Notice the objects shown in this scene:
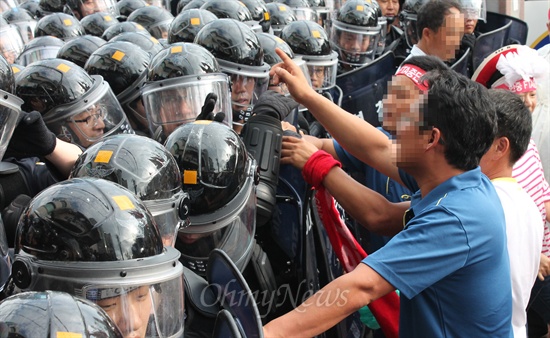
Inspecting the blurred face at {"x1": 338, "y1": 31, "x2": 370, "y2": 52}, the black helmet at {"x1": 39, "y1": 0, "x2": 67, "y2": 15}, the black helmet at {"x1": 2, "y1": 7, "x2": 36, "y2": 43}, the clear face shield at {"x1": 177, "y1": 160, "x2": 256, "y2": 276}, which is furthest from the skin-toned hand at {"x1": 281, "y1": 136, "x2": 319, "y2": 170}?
the black helmet at {"x1": 39, "y1": 0, "x2": 67, "y2": 15}

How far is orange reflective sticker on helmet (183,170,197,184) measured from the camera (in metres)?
3.21

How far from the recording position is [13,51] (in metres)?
6.68

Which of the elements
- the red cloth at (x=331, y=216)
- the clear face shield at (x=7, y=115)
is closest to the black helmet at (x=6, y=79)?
the clear face shield at (x=7, y=115)

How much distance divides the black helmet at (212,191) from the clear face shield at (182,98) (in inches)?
30.1

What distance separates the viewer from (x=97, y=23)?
7.32 m

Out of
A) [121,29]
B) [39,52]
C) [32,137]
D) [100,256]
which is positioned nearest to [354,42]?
[121,29]

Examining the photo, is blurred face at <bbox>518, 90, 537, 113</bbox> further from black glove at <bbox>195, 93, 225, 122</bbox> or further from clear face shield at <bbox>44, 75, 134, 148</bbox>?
clear face shield at <bbox>44, 75, 134, 148</bbox>

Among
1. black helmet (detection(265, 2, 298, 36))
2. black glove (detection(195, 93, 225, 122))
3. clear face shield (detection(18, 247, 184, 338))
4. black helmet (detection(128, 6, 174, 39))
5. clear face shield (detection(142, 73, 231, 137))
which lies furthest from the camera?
black helmet (detection(265, 2, 298, 36))

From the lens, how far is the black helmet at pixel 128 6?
8512 millimetres

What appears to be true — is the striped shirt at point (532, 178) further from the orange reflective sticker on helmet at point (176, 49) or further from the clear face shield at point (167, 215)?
the clear face shield at point (167, 215)

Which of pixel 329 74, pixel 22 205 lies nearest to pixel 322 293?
pixel 22 205

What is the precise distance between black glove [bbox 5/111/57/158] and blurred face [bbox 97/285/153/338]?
1.31 m

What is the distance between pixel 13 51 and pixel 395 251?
4903mm

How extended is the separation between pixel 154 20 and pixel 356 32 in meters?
1.93
